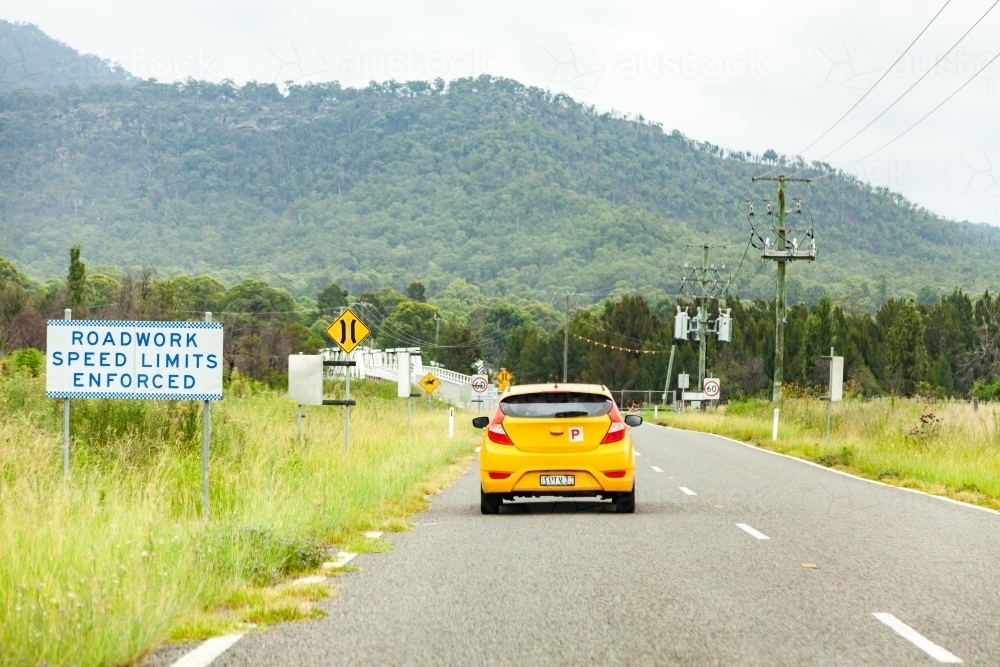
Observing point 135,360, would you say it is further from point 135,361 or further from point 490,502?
point 490,502

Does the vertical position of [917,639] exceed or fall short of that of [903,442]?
it exceeds it

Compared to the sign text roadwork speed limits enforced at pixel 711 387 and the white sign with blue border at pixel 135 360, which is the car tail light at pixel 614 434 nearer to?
the white sign with blue border at pixel 135 360

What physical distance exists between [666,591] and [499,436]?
6984 millimetres

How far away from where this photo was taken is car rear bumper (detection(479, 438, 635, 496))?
16.2 metres

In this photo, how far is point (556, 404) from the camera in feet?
54.9

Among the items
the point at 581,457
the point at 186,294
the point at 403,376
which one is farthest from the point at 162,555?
the point at 186,294

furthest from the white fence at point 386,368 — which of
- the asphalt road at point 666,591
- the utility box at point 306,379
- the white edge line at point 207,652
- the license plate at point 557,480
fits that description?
the white edge line at point 207,652

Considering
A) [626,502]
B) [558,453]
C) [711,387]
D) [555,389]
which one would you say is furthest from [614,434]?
[711,387]

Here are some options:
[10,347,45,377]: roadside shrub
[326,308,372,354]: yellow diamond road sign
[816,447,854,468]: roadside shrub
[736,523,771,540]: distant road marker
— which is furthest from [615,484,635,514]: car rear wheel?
[10,347,45,377]: roadside shrub

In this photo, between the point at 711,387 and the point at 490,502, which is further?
the point at 711,387

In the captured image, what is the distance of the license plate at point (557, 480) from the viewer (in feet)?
53.2

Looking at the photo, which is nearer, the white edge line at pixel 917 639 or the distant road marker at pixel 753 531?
the white edge line at pixel 917 639

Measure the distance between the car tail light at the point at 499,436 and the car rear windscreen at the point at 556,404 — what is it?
9.7 inches

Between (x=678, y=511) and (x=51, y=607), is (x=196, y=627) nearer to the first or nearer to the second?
(x=51, y=607)
